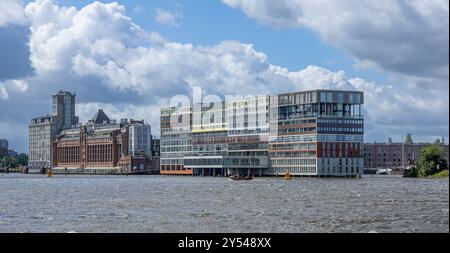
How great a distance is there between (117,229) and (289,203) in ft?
99.4

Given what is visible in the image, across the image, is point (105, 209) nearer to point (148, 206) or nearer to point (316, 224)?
point (148, 206)

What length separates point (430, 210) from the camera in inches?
2660

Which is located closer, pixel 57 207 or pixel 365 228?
pixel 365 228

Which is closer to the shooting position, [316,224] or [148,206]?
[316,224]
